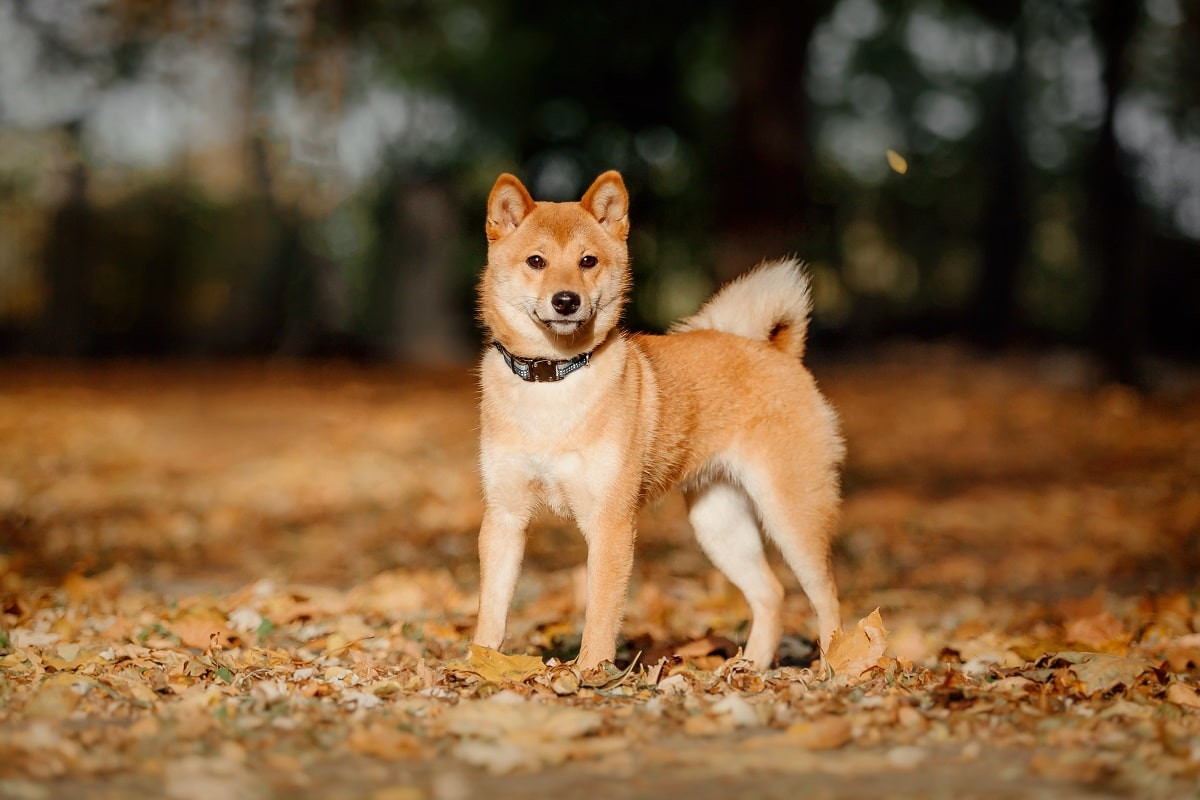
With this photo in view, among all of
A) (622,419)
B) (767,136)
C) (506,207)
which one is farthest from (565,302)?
(767,136)

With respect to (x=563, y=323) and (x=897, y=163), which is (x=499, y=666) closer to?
(x=563, y=323)

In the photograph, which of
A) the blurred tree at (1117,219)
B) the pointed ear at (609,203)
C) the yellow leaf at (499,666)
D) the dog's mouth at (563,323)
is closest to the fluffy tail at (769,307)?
the pointed ear at (609,203)

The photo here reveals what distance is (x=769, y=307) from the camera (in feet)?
18.8

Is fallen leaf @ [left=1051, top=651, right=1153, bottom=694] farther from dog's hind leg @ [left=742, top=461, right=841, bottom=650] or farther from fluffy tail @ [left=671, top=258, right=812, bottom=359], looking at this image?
fluffy tail @ [left=671, top=258, right=812, bottom=359]

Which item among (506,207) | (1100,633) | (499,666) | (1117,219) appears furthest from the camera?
(1117,219)

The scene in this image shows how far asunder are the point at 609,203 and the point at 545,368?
81 centimetres

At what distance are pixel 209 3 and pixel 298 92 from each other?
2.87 metres

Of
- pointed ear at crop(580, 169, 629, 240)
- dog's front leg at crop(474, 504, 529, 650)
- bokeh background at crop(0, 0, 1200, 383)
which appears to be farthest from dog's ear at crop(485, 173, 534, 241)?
bokeh background at crop(0, 0, 1200, 383)

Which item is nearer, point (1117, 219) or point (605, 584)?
point (605, 584)

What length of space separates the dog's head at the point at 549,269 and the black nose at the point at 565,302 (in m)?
0.02

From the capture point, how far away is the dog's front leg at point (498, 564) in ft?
15.3

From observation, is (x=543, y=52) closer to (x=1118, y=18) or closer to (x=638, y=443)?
(x=1118, y=18)

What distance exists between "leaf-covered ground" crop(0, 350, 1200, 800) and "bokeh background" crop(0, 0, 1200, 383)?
3.58m

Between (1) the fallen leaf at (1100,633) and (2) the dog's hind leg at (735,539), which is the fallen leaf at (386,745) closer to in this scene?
(2) the dog's hind leg at (735,539)
